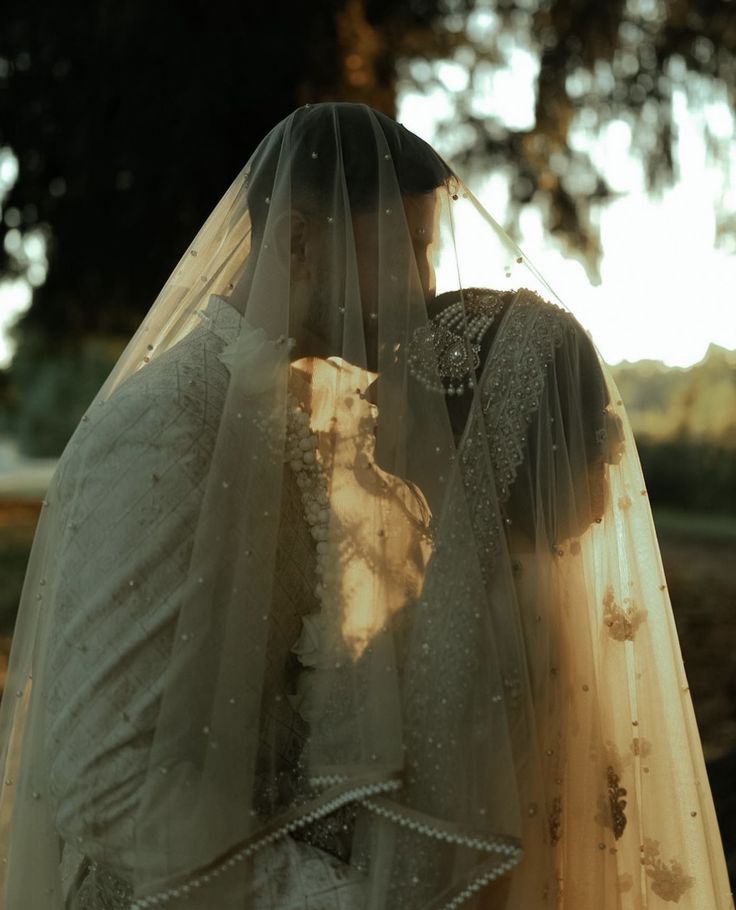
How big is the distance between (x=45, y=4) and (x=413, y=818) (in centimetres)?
664

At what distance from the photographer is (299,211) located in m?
1.85

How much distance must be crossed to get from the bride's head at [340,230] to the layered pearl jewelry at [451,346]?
0.07 meters

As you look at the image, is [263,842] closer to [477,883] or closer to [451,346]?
[477,883]

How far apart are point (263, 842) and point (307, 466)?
59 cm

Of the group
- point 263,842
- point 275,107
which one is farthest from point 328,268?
point 275,107

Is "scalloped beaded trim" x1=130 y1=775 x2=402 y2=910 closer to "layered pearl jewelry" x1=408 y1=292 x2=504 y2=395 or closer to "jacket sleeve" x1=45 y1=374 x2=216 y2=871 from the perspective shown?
"jacket sleeve" x1=45 y1=374 x2=216 y2=871

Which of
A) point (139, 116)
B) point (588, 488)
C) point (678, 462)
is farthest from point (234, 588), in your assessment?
point (678, 462)

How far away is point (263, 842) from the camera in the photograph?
5.36 feet

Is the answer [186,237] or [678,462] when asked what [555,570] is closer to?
[186,237]

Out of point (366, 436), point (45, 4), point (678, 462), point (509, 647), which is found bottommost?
point (509, 647)

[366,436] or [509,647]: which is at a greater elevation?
[366,436]

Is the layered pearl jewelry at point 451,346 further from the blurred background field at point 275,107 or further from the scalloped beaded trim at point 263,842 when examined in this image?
the blurred background field at point 275,107

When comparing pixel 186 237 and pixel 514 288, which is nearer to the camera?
pixel 514 288

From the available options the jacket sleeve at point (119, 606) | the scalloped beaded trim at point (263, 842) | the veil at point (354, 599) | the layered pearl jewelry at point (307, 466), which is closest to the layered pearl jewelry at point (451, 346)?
the veil at point (354, 599)
